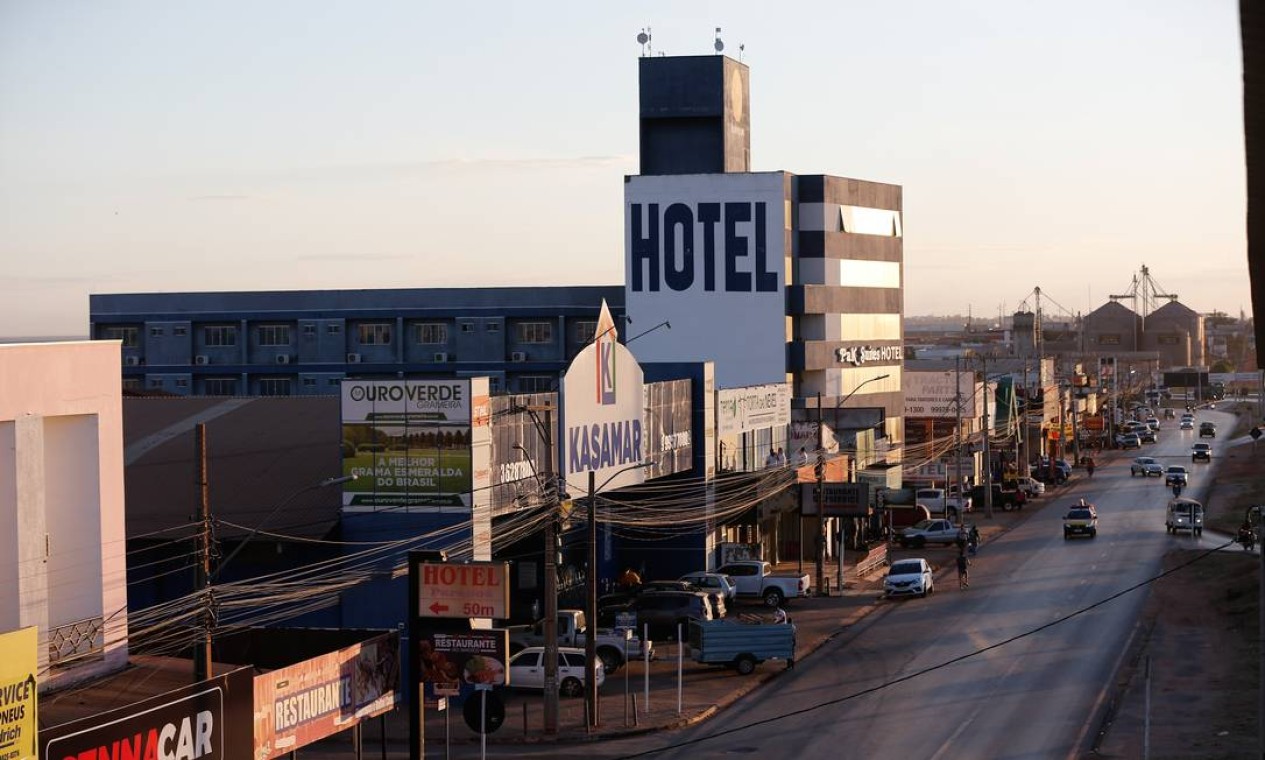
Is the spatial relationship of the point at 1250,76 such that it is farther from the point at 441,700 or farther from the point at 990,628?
the point at 990,628

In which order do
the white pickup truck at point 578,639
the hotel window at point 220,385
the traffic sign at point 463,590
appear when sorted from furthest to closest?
the hotel window at point 220,385 → the white pickup truck at point 578,639 → the traffic sign at point 463,590

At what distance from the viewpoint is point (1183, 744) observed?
3356 cm

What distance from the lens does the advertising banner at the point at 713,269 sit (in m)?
88.6

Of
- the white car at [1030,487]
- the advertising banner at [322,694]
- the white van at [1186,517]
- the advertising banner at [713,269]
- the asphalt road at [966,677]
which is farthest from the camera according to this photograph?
the white car at [1030,487]

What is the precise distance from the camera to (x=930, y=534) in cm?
7719

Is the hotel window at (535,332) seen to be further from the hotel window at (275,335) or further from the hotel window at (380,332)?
the hotel window at (275,335)

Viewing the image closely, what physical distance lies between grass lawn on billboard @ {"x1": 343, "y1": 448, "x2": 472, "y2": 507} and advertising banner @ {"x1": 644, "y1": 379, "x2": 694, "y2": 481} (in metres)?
13.7

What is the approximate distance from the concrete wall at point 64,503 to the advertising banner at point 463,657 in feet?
18.1

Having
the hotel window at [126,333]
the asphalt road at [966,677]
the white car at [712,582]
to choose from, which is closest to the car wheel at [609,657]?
the asphalt road at [966,677]

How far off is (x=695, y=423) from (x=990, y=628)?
15.1 m

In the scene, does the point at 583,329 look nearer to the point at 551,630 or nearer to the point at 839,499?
the point at 839,499

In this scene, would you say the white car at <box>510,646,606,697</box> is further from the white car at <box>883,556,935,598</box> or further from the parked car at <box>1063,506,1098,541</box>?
the parked car at <box>1063,506,1098,541</box>

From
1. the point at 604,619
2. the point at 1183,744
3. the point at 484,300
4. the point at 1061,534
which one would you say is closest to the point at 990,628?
the point at 604,619

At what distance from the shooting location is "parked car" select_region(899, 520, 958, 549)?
253 feet
